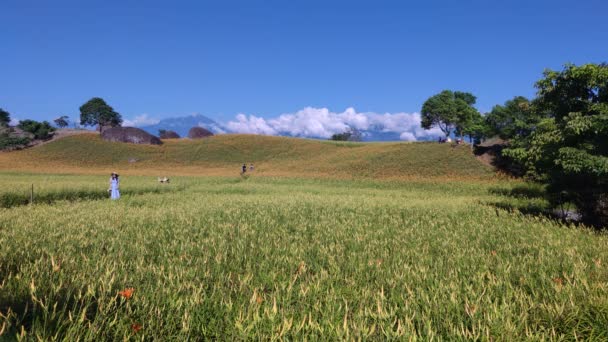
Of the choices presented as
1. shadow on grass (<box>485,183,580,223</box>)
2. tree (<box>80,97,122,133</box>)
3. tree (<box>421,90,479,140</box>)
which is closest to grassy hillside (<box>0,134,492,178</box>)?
shadow on grass (<box>485,183,580,223</box>)

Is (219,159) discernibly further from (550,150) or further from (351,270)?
(351,270)

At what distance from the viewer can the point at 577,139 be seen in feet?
41.4

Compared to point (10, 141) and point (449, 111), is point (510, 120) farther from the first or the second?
point (10, 141)

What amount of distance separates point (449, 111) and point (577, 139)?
76.7 meters

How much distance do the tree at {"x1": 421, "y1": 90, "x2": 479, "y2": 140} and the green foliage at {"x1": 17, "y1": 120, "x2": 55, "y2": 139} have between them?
99474mm

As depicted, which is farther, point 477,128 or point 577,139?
point 477,128

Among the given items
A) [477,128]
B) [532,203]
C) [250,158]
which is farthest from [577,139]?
[477,128]

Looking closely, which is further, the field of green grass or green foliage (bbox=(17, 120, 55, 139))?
green foliage (bbox=(17, 120, 55, 139))

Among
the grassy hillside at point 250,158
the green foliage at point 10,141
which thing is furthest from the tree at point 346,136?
the green foliage at point 10,141

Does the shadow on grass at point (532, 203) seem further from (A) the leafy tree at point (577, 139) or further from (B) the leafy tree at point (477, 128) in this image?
(B) the leafy tree at point (477, 128)

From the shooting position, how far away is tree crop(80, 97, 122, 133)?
114 m

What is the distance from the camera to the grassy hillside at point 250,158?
47344 millimetres

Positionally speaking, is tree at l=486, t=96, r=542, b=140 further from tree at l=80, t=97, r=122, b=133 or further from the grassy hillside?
tree at l=80, t=97, r=122, b=133

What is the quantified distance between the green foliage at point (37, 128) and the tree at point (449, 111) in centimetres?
9947
